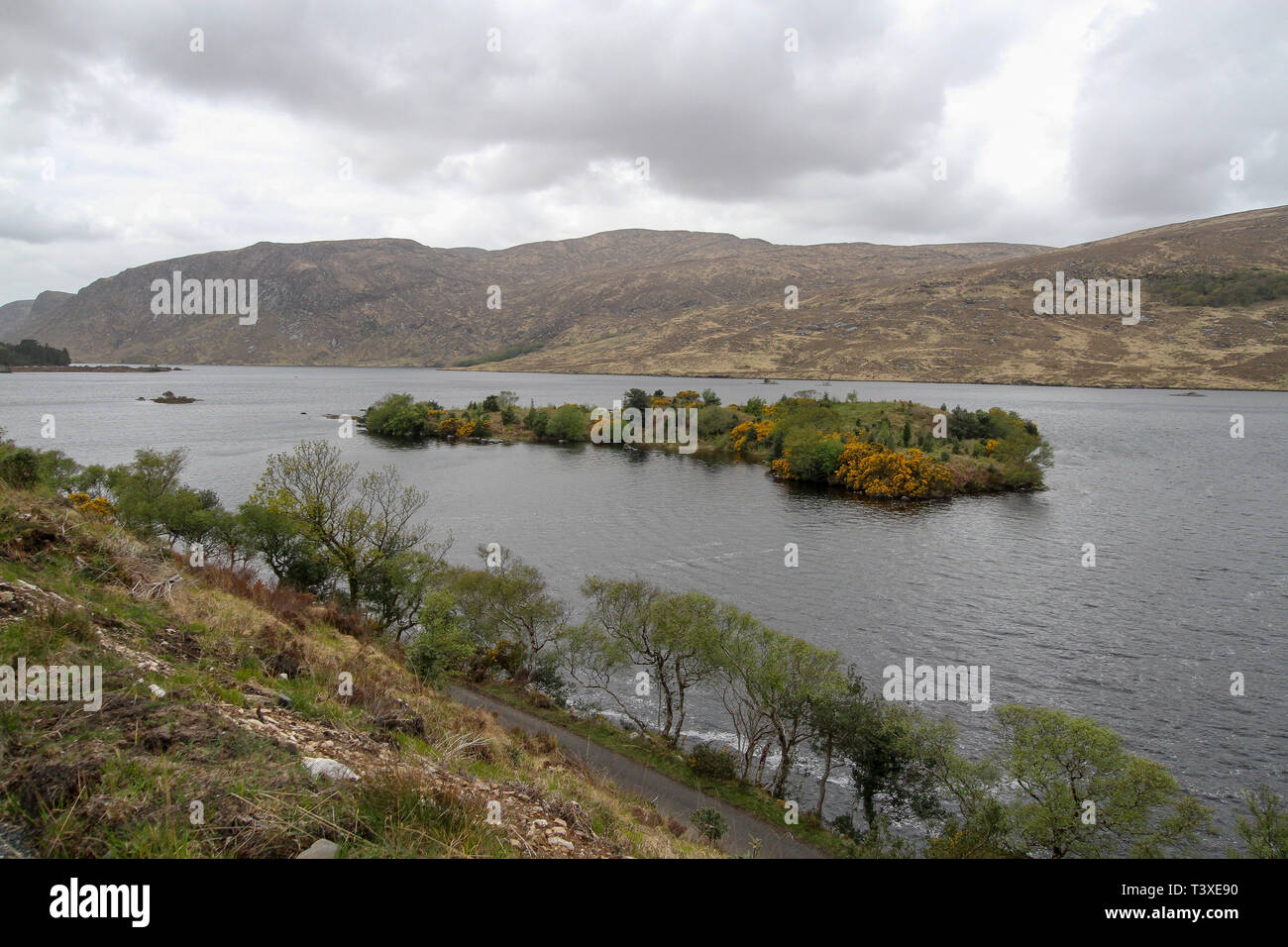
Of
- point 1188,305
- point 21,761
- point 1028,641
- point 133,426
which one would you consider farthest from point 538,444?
point 1188,305

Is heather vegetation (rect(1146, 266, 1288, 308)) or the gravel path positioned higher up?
heather vegetation (rect(1146, 266, 1288, 308))

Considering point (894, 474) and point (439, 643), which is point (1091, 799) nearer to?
point (439, 643)

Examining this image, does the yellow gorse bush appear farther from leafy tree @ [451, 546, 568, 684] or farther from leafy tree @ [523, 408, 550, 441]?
leafy tree @ [523, 408, 550, 441]

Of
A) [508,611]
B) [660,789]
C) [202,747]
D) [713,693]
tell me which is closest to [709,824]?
[660,789]

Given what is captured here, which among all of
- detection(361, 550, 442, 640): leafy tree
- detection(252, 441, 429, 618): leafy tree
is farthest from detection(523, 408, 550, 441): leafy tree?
detection(361, 550, 442, 640): leafy tree

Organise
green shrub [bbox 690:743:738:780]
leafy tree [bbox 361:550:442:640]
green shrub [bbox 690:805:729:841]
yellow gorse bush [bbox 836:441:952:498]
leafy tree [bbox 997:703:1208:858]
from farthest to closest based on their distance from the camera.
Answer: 1. yellow gorse bush [bbox 836:441:952:498]
2. leafy tree [bbox 361:550:442:640]
3. green shrub [bbox 690:743:738:780]
4. leafy tree [bbox 997:703:1208:858]
5. green shrub [bbox 690:805:729:841]

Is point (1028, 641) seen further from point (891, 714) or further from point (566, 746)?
point (566, 746)

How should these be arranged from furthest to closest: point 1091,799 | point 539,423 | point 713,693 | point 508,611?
point 539,423, point 508,611, point 713,693, point 1091,799
